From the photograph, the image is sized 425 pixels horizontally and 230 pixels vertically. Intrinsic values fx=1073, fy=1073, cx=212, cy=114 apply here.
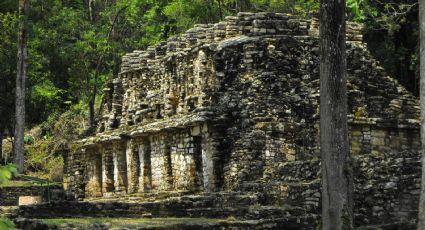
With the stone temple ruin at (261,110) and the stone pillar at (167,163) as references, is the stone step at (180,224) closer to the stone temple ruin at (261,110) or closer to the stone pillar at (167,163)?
the stone temple ruin at (261,110)

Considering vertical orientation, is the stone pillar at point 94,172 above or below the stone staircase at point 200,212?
above

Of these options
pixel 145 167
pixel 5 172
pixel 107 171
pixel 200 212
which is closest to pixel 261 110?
pixel 200 212

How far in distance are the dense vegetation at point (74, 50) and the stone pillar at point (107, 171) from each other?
6.95m

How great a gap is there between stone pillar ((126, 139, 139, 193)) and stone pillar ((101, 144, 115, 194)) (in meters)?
2.10

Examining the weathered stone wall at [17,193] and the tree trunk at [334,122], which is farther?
the weathered stone wall at [17,193]

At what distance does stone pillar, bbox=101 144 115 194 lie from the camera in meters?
38.6

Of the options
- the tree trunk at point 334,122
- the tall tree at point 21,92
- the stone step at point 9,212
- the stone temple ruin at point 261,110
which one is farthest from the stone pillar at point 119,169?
the tree trunk at point 334,122

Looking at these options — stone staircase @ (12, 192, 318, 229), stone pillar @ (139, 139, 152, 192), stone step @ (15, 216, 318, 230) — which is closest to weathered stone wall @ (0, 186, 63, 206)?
stone pillar @ (139, 139, 152, 192)

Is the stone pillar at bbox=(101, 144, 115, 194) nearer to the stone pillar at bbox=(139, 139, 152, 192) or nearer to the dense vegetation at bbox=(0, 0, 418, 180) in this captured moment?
the stone pillar at bbox=(139, 139, 152, 192)

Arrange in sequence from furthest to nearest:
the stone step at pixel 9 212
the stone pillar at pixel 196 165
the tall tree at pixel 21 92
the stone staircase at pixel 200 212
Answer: the tall tree at pixel 21 92
the stone pillar at pixel 196 165
the stone step at pixel 9 212
the stone staircase at pixel 200 212

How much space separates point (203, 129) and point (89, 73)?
21.7m

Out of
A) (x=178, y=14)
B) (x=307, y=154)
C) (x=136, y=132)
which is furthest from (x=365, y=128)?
(x=178, y=14)

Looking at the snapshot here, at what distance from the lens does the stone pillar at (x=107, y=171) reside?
1519 inches

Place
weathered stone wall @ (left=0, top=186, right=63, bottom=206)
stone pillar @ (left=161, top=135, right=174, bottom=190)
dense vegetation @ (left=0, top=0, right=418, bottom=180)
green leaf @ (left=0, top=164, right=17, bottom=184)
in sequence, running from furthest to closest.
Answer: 1. dense vegetation @ (left=0, top=0, right=418, bottom=180)
2. weathered stone wall @ (left=0, top=186, right=63, bottom=206)
3. stone pillar @ (left=161, top=135, right=174, bottom=190)
4. green leaf @ (left=0, top=164, right=17, bottom=184)
